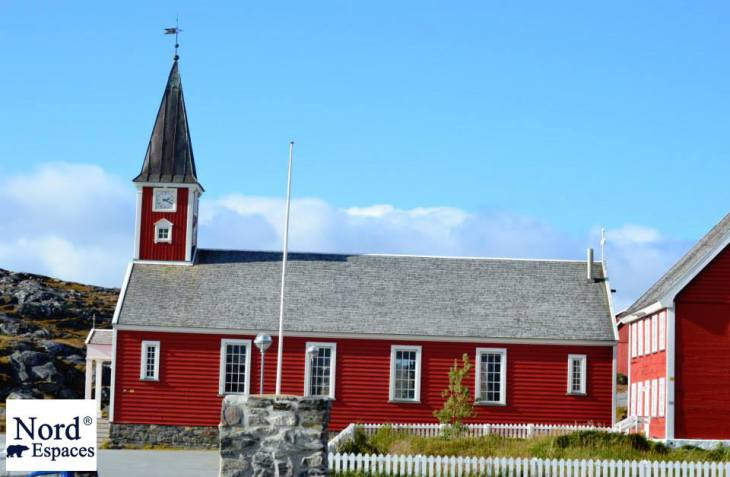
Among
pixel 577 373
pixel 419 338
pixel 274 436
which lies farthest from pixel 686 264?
pixel 274 436

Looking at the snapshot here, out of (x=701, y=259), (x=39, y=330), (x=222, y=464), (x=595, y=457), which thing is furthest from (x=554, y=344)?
(x=39, y=330)

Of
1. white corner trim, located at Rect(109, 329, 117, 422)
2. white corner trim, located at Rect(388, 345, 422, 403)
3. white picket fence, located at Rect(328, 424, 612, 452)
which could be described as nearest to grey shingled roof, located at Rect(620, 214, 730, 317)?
white picket fence, located at Rect(328, 424, 612, 452)

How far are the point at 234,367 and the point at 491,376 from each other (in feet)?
28.7

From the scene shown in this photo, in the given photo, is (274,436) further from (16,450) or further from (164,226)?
(164,226)

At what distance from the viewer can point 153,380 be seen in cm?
4069

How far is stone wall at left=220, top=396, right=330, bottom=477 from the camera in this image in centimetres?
1434

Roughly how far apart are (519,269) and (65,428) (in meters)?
37.6

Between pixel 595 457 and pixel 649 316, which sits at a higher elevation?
pixel 649 316

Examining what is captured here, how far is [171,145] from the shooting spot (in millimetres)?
45219

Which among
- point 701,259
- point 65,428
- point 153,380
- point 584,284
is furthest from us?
point 584,284

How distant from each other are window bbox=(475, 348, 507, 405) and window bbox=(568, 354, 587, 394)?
87.0 inches

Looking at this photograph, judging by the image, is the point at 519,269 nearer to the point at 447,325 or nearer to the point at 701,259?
the point at 447,325

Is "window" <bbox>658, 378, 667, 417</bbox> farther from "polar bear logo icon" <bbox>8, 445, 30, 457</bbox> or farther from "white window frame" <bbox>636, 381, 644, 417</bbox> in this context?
"polar bear logo icon" <bbox>8, 445, 30, 457</bbox>

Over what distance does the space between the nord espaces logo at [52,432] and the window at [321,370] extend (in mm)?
32953
